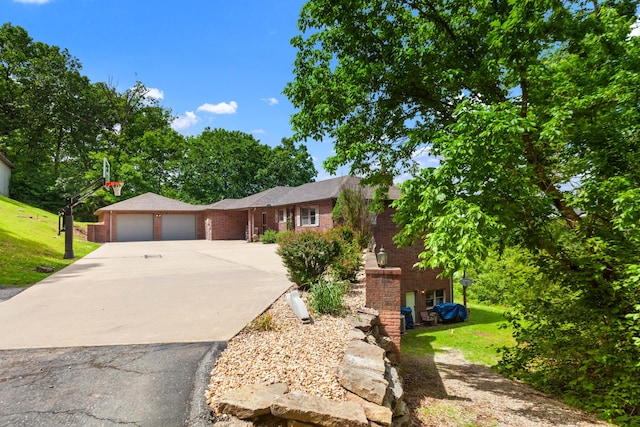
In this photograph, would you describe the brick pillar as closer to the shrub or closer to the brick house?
the shrub

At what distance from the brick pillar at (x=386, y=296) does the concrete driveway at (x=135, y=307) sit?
213 centimetres

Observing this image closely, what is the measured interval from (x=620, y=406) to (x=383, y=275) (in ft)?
17.4

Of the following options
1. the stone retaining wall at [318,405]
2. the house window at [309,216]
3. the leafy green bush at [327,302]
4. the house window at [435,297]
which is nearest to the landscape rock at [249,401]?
the stone retaining wall at [318,405]

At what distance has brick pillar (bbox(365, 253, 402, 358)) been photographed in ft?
20.7

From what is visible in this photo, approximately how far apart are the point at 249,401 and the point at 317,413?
625 millimetres

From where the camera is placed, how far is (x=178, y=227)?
3144 cm

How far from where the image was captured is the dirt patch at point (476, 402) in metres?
5.61

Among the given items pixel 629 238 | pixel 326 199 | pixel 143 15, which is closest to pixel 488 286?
pixel 326 199

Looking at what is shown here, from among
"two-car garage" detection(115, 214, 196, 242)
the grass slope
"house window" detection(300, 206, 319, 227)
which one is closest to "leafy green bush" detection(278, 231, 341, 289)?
the grass slope

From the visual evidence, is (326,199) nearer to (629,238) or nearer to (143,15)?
(143,15)

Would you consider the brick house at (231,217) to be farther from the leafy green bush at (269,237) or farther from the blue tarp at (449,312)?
the leafy green bush at (269,237)

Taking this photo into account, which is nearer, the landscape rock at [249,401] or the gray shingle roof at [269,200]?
the landscape rock at [249,401]

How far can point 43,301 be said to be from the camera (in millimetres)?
6773

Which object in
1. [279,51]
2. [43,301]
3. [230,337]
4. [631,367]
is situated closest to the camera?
[230,337]
